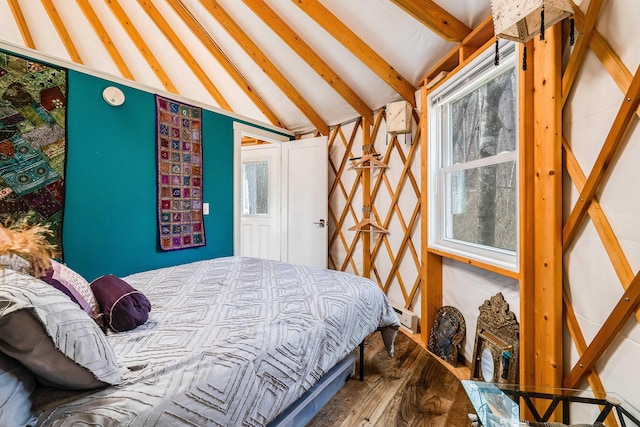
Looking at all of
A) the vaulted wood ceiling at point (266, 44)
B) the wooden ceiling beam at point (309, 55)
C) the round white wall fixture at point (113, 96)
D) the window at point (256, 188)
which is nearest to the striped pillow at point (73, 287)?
the round white wall fixture at point (113, 96)

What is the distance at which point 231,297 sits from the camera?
1516 millimetres

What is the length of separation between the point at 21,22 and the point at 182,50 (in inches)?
58.7

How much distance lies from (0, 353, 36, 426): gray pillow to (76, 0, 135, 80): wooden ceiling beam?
3.92 m

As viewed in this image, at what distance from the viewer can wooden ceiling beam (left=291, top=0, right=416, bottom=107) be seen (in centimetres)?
232

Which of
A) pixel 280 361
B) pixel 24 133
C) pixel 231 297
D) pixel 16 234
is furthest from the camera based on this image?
pixel 24 133

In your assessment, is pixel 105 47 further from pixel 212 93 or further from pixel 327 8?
pixel 327 8

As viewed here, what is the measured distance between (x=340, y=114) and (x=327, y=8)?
131 cm

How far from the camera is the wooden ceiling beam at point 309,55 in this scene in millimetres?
2609

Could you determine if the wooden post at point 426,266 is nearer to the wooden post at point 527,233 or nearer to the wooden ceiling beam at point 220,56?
the wooden post at point 527,233

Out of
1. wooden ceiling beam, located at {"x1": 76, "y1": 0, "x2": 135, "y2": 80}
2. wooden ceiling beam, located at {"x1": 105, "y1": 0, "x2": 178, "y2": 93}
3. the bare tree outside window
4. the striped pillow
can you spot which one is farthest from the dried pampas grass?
wooden ceiling beam, located at {"x1": 76, "y1": 0, "x2": 135, "y2": 80}

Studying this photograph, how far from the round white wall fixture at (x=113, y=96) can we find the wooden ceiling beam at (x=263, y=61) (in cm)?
122

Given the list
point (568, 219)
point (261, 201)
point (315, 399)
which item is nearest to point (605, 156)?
point (568, 219)

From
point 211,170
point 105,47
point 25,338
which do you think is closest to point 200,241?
point 211,170

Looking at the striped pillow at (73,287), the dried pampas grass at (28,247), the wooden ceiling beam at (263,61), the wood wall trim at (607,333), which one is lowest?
the wood wall trim at (607,333)
